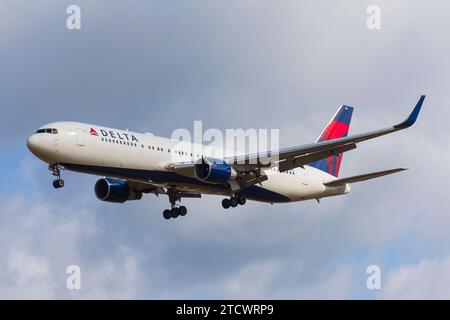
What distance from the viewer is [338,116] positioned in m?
82.7

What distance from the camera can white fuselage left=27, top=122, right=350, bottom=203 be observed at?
60781 mm

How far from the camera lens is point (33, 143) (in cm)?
6078

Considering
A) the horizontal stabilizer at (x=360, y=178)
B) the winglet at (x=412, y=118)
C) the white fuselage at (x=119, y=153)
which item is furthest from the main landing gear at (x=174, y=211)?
the winglet at (x=412, y=118)

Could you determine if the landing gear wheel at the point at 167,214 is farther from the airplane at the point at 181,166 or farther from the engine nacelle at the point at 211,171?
the engine nacelle at the point at 211,171

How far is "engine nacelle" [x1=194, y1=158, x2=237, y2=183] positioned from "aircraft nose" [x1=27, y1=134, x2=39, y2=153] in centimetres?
1078

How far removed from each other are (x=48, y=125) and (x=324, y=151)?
18658 millimetres

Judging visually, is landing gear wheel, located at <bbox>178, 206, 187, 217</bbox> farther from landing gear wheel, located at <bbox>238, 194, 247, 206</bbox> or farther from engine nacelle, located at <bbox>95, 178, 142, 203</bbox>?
landing gear wheel, located at <bbox>238, 194, 247, 206</bbox>

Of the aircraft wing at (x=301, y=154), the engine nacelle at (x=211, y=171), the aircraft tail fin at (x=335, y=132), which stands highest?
the aircraft tail fin at (x=335, y=132)

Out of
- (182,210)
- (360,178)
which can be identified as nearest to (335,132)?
(360,178)

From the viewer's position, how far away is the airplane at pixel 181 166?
200 ft

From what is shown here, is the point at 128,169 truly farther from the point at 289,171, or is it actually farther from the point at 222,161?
the point at 289,171

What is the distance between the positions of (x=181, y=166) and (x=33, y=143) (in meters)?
10.0

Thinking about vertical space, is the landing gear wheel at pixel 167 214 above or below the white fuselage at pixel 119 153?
below

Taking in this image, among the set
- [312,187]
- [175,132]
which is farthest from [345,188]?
[175,132]
